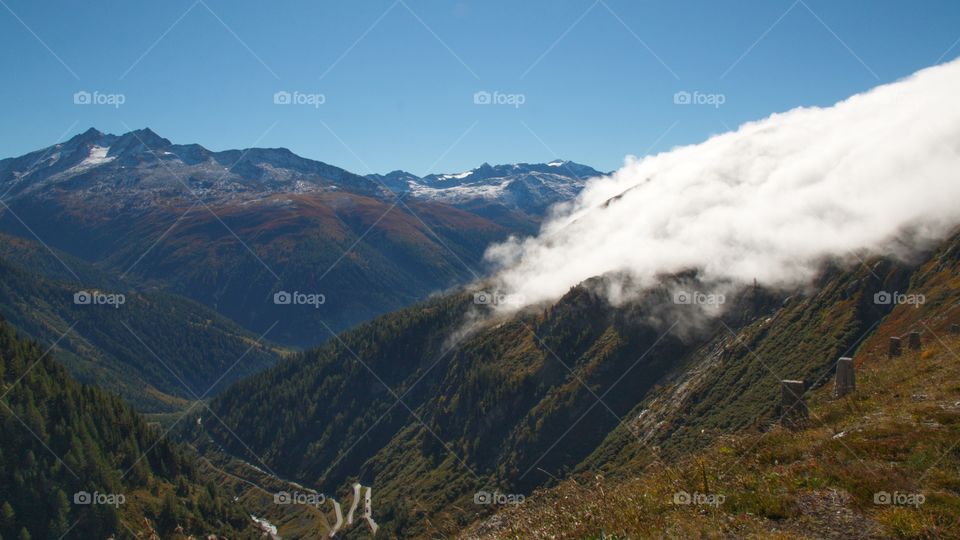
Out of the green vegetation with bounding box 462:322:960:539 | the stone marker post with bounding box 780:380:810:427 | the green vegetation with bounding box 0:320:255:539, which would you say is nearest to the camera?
the green vegetation with bounding box 462:322:960:539

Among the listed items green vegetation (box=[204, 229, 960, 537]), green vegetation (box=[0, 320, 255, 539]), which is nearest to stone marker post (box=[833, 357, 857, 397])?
green vegetation (box=[204, 229, 960, 537])

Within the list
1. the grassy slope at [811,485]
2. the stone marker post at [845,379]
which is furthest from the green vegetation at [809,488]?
the stone marker post at [845,379]

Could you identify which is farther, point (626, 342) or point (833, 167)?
point (833, 167)

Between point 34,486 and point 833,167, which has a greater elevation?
point 833,167

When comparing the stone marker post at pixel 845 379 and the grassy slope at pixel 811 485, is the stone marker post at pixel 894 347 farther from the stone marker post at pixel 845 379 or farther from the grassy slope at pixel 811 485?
the stone marker post at pixel 845 379

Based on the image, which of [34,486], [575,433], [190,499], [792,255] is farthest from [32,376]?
[792,255]

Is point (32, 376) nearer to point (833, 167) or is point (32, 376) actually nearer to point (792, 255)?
point (792, 255)

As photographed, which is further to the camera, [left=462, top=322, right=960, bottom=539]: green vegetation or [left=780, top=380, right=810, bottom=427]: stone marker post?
[left=780, top=380, right=810, bottom=427]: stone marker post

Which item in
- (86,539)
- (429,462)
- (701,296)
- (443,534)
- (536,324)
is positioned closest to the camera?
(443,534)

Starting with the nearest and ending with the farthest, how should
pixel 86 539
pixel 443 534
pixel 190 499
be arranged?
pixel 443 534, pixel 86 539, pixel 190 499

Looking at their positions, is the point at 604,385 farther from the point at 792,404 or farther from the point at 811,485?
the point at 811,485

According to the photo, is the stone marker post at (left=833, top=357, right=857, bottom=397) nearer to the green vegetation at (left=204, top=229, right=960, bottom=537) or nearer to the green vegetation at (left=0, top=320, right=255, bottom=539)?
the green vegetation at (left=204, top=229, right=960, bottom=537)
